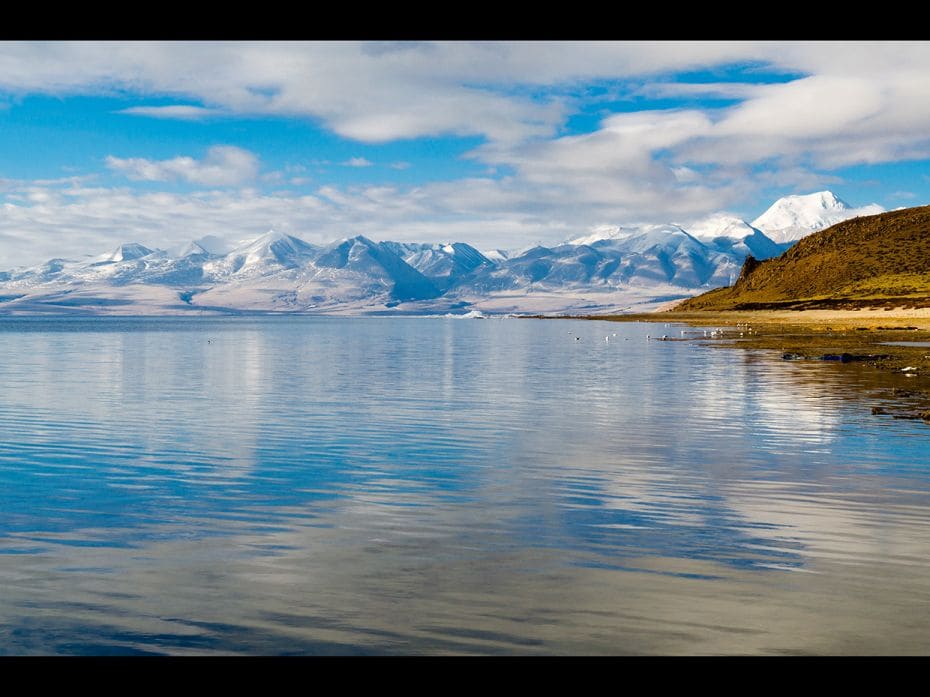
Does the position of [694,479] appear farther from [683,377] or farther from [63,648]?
[683,377]

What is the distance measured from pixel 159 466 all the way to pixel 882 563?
20.9 metres

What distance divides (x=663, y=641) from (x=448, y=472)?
1457 cm

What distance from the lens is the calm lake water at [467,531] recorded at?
12500 mm

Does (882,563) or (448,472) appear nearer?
(882,563)

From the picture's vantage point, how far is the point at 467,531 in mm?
18625

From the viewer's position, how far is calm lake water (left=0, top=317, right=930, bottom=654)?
12.5 meters

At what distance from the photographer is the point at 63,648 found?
1188 centimetres

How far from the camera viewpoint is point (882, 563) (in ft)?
51.5
